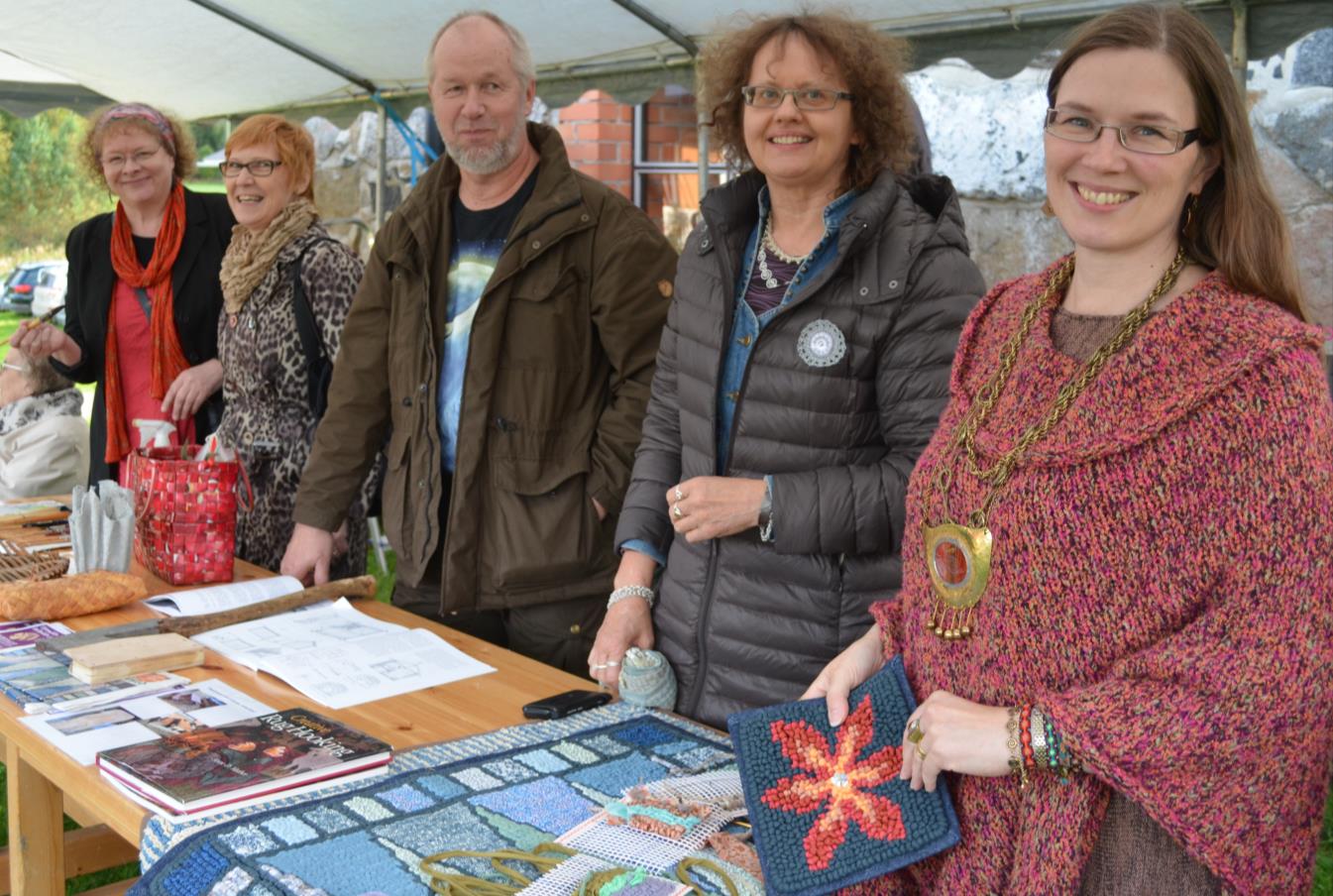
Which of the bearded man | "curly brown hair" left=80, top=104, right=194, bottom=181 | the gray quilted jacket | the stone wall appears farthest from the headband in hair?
the gray quilted jacket

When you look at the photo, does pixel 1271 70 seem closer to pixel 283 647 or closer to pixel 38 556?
pixel 283 647

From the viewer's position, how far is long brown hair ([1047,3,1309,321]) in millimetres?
1190

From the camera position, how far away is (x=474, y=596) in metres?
2.60

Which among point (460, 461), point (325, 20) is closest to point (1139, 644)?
A: point (460, 461)

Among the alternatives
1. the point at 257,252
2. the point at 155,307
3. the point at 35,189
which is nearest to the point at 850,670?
the point at 257,252

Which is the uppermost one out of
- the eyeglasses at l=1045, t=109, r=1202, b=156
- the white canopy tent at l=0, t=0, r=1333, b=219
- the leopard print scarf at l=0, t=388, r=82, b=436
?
the white canopy tent at l=0, t=0, r=1333, b=219

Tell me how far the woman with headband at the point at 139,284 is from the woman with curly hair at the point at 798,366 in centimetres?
187

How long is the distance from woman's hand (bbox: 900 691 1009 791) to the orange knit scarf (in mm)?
2664

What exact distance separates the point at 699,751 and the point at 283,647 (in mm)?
802

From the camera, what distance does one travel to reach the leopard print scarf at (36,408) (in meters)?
4.00

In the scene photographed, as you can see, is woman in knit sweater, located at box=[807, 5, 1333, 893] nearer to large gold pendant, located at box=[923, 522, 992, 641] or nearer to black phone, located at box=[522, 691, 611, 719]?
large gold pendant, located at box=[923, 522, 992, 641]

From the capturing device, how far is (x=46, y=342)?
3.50m

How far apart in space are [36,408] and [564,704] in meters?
2.84

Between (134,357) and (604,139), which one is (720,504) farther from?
(604,139)
